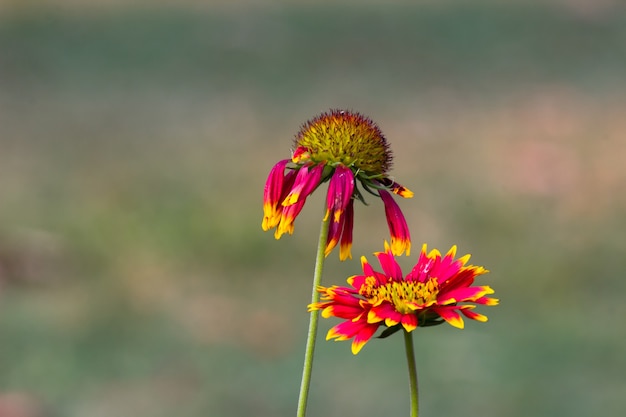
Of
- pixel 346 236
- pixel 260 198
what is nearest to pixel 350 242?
pixel 346 236

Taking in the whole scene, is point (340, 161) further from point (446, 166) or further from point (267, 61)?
point (267, 61)

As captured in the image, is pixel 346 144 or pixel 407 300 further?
pixel 346 144

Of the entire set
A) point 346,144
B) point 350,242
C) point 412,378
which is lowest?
point 412,378

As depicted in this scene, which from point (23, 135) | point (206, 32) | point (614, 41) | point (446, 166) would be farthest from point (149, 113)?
point (614, 41)

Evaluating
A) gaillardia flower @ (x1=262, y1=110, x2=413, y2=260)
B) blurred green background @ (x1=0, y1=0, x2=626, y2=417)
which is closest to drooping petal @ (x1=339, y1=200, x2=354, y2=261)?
gaillardia flower @ (x1=262, y1=110, x2=413, y2=260)

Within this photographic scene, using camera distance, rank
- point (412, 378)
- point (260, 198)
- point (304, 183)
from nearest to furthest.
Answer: point (412, 378), point (304, 183), point (260, 198)

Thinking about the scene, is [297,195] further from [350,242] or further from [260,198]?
[260,198]
